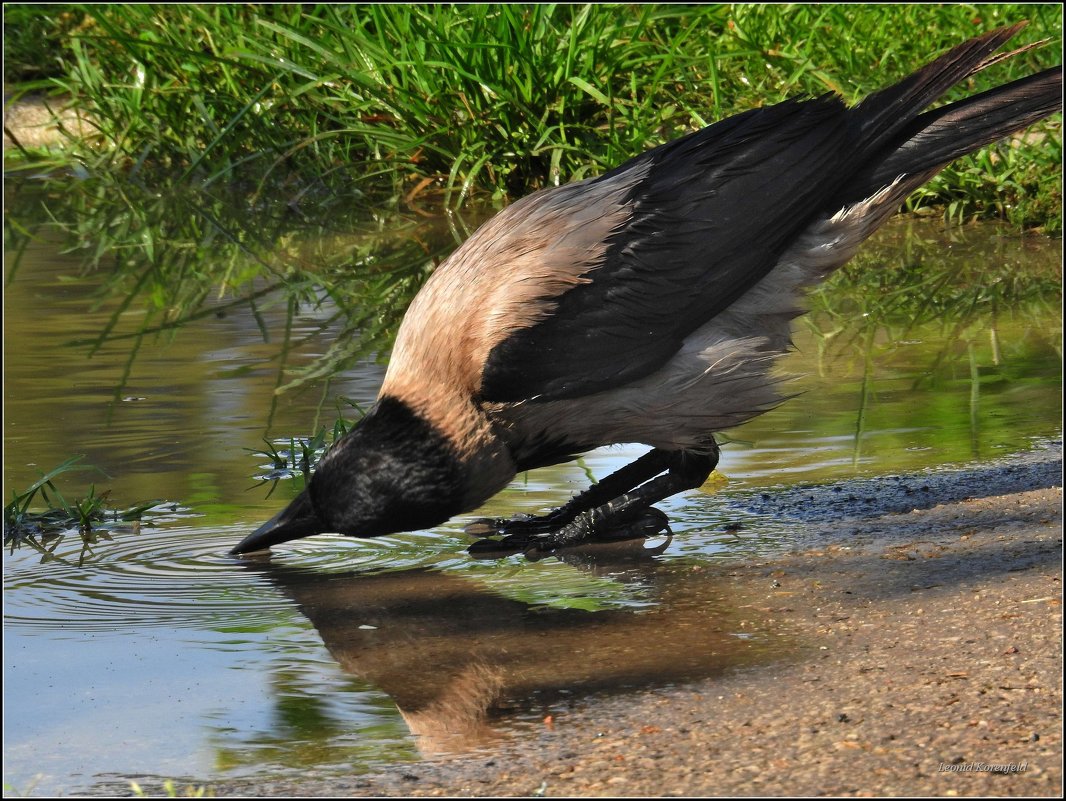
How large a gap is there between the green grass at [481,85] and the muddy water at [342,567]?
6.70 feet

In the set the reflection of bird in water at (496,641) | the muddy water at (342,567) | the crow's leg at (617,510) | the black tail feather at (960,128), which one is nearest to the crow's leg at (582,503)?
the crow's leg at (617,510)

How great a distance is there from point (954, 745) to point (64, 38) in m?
10.4

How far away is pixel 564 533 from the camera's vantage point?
4598 millimetres

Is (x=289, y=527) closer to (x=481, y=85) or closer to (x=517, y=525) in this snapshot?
(x=517, y=525)

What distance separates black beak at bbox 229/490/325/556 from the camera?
437cm

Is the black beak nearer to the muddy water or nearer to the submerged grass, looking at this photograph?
the muddy water

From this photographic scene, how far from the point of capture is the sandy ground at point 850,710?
8.94 feet

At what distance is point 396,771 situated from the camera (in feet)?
9.55

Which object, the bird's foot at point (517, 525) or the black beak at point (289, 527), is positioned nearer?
the black beak at point (289, 527)

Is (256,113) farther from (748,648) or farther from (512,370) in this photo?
(748,648)

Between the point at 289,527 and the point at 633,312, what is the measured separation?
3.93ft

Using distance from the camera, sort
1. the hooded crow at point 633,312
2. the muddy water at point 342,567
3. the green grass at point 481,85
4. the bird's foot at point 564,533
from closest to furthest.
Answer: the muddy water at point 342,567 < the hooded crow at point 633,312 < the bird's foot at point 564,533 < the green grass at point 481,85

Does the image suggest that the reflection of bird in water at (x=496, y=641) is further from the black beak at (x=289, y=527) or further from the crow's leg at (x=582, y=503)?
the crow's leg at (x=582, y=503)

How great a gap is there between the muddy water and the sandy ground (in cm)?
12
